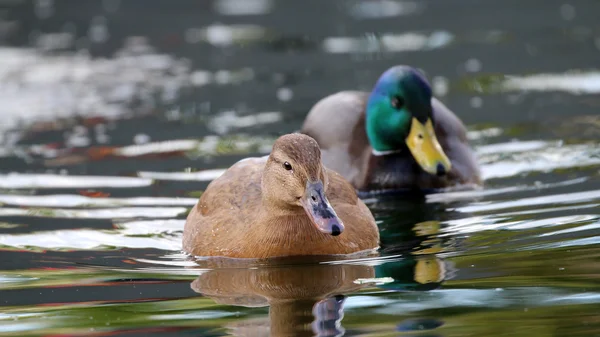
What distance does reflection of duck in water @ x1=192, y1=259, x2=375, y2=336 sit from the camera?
6293 millimetres

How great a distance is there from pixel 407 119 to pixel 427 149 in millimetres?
387

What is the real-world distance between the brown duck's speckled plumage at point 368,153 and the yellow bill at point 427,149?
24 centimetres

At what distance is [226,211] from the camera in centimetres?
865

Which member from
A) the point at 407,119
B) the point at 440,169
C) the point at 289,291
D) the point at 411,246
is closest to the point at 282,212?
the point at 289,291

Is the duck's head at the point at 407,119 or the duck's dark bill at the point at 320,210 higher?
the duck's head at the point at 407,119

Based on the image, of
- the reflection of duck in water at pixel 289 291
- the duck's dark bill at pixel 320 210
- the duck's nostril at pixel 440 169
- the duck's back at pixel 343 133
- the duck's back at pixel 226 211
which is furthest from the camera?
the duck's back at pixel 343 133

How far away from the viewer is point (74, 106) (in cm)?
1491

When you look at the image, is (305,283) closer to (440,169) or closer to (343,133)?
(440,169)

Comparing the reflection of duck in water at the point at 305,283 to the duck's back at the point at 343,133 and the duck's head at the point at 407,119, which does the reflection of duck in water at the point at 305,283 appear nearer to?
the duck's head at the point at 407,119

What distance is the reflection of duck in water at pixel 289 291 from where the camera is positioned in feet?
20.6

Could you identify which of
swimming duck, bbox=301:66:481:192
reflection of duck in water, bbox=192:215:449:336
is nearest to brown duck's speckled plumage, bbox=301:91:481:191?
swimming duck, bbox=301:66:481:192

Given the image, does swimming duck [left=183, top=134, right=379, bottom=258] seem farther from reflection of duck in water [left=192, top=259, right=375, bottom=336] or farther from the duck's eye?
the duck's eye

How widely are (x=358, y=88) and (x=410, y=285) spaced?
8510 millimetres

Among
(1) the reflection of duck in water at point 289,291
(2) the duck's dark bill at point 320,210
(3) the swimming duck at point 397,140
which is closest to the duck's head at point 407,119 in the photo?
(3) the swimming duck at point 397,140
